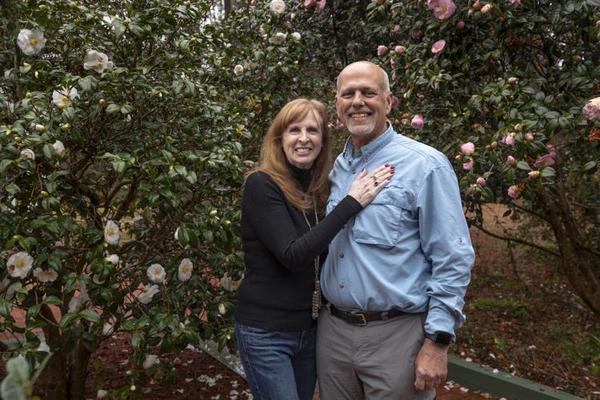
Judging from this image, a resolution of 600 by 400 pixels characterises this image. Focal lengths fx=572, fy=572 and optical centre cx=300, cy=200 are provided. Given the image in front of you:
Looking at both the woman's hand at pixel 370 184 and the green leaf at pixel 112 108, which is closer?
the woman's hand at pixel 370 184

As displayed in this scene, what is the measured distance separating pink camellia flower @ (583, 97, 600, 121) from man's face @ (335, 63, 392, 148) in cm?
98

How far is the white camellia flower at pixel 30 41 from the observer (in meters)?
2.49

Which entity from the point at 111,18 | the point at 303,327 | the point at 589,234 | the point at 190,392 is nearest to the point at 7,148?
the point at 111,18

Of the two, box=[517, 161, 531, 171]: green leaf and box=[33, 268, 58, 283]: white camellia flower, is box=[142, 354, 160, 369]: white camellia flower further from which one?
box=[517, 161, 531, 171]: green leaf

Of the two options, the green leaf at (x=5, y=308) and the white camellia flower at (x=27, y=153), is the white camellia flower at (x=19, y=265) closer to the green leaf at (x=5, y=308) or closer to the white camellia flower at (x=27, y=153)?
the green leaf at (x=5, y=308)

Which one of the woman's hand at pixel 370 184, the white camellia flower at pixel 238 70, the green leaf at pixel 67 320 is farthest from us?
the white camellia flower at pixel 238 70

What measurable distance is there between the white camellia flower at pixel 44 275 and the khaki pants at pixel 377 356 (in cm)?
114

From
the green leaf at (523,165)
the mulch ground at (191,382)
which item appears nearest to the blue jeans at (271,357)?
the green leaf at (523,165)

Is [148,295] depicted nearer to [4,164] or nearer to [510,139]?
[4,164]

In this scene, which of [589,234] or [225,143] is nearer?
[225,143]

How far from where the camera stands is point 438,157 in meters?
1.88

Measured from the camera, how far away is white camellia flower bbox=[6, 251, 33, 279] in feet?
7.05

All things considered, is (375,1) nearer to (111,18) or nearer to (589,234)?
(111,18)

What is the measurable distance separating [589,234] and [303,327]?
165 inches
